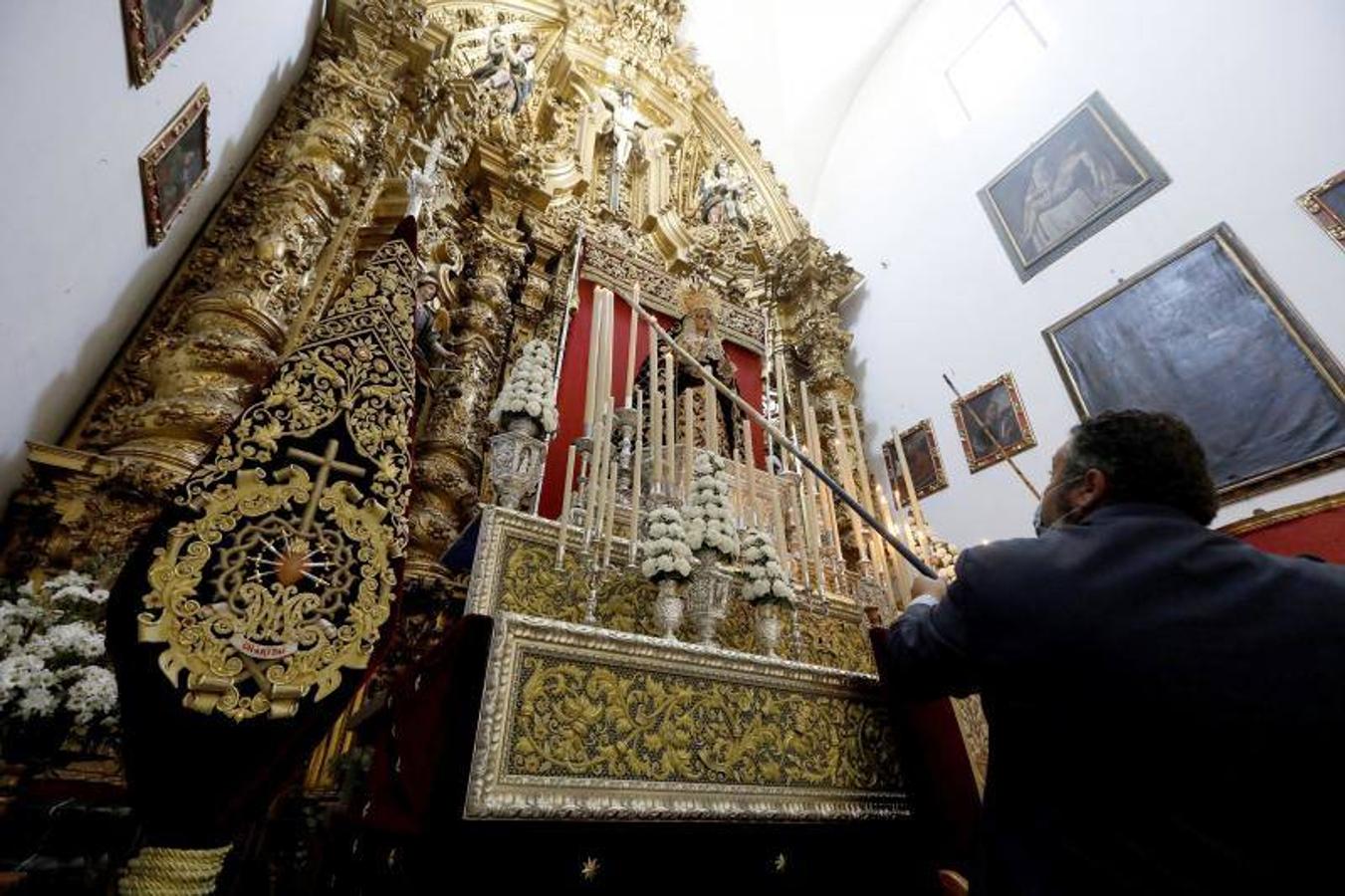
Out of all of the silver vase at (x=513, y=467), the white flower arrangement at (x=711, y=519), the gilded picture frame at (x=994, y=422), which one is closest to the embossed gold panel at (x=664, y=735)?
the white flower arrangement at (x=711, y=519)

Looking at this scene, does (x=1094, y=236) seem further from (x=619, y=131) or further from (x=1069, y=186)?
(x=619, y=131)

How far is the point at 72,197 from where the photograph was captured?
2.03 metres

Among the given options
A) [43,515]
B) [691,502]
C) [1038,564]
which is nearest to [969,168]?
[691,502]

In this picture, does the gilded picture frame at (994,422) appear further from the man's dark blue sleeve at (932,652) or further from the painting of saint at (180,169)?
the painting of saint at (180,169)

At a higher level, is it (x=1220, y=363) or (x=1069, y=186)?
(x=1069, y=186)

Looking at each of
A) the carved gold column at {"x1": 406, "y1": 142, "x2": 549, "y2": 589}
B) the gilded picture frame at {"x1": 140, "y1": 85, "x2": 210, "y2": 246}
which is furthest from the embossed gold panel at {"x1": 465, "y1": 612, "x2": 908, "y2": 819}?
the gilded picture frame at {"x1": 140, "y1": 85, "x2": 210, "y2": 246}

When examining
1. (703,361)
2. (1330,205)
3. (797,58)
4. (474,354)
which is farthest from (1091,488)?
(797,58)

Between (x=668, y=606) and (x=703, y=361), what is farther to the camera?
(x=703, y=361)

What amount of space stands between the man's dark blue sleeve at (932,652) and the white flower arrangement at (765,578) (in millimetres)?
542

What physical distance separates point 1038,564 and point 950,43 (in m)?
11.5

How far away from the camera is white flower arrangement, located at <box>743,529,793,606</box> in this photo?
2.09 m

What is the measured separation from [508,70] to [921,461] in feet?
22.6

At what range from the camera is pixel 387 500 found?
5.06 ft

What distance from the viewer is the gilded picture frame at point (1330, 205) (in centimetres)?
420
